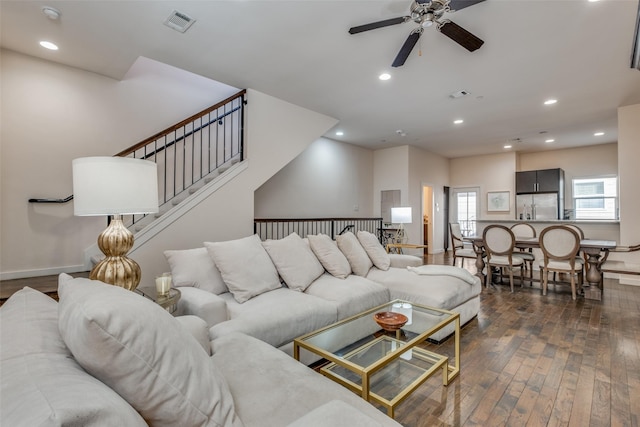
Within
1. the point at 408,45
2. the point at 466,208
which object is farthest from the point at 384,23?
the point at 466,208

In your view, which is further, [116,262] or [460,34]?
[460,34]

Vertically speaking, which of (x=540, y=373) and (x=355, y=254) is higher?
(x=355, y=254)

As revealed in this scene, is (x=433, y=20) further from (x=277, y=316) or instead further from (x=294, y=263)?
(x=277, y=316)

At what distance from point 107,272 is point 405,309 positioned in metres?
2.24

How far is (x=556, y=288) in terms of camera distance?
470cm

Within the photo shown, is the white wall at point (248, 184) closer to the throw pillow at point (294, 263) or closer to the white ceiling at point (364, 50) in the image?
the white ceiling at point (364, 50)

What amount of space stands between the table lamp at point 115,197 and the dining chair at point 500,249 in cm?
472

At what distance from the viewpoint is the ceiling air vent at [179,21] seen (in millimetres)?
2748

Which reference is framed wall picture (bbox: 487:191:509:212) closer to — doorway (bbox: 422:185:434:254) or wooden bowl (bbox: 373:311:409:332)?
doorway (bbox: 422:185:434:254)

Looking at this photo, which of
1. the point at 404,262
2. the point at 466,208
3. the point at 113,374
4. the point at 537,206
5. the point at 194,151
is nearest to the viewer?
the point at 113,374

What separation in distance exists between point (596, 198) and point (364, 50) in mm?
8251

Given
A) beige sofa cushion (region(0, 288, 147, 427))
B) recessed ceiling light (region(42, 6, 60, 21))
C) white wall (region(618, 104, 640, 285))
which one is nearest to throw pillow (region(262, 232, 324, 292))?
beige sofa cushion (region(0, 288, 147, 427))

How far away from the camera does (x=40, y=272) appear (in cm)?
354

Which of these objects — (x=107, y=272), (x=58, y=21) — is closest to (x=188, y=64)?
(x=58, y=21)
